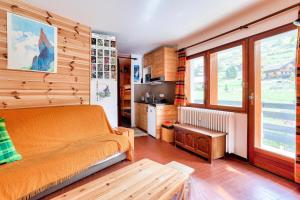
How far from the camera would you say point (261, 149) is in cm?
242

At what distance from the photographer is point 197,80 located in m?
3.67

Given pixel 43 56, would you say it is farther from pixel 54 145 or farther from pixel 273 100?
pixel 273 100

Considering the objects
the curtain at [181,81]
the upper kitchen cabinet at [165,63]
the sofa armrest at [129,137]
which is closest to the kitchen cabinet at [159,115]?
the curtain at [181,81]

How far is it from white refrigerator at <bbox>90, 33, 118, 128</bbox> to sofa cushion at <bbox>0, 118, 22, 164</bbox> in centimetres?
152

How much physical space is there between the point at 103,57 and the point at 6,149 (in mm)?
2153

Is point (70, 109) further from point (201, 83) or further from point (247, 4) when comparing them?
point (247, 4)

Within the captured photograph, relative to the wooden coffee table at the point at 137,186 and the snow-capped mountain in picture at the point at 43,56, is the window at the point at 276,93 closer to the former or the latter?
the wooden coffee table at the point at 137,186

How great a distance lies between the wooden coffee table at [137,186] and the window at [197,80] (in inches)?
90.1

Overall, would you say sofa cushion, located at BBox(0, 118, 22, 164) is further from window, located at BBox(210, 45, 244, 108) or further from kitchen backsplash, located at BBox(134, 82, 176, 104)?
kitchen backsplash, located at BBox(134, 82, 176, 104)

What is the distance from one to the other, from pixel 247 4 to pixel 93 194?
2.78 metres

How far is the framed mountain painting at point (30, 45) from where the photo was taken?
2.08 meters

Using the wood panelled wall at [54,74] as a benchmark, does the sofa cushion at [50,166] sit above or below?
below

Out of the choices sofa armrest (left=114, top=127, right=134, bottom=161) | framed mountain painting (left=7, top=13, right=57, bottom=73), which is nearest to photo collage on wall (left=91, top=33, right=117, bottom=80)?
framed mountain painting (left=7, top=13, right=57, bottom=73)

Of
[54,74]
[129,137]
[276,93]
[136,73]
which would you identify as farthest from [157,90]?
[276,93]
